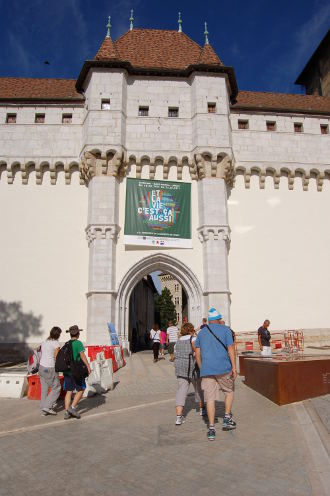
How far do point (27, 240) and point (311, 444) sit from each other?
1683cm

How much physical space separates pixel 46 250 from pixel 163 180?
685 centimetres

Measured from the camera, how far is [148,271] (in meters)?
19.2

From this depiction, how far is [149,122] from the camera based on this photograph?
20.3m

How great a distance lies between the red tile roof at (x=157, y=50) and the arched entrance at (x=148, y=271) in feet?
35.5

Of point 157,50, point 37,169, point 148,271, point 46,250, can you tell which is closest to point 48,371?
point 148,271

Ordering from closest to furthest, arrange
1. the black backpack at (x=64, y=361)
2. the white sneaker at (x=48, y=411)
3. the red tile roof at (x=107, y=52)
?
the black backpack at (x=64, y=361) → the white sneaker at (x=48, y=411) → the red tile roof at (x=107, y=52)

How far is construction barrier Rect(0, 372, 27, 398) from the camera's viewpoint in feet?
31.1

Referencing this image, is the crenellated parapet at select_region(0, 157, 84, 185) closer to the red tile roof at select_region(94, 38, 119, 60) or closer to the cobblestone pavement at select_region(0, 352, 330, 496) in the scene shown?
the red tile roof at select_region(94, 38, 119, 60)

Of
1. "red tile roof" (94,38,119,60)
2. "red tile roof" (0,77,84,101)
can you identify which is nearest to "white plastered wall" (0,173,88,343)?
"red tile roof" (0,77,84,101)

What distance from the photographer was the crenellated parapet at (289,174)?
67.7 ft

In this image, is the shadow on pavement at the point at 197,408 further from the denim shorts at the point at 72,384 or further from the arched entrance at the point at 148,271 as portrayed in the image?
the arched entrance at the point at 148,271

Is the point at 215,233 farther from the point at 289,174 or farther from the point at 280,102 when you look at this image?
the point at 280,102

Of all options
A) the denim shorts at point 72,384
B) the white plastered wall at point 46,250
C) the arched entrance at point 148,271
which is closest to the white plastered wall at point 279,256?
the arched entrance at point 148,271

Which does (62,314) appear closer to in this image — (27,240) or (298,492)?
(27,240)
